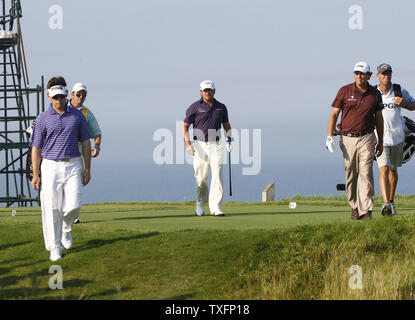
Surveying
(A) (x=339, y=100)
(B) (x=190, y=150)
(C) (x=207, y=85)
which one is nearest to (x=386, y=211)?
(A) (x=339, y=100)

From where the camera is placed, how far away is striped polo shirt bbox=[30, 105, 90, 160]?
12406 millimetres

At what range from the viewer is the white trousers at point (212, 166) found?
1598cm

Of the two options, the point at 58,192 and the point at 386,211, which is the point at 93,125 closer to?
the point at 58,192

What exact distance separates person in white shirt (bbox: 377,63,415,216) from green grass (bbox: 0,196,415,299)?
66cm

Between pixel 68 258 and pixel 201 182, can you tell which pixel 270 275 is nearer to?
pixel 68 258

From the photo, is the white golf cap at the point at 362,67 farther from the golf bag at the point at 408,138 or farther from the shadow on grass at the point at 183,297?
the shadow on grass at the point at 183,297

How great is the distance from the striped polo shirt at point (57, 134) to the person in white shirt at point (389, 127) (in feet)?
19.2

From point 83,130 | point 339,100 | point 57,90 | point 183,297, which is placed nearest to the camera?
point 183,297

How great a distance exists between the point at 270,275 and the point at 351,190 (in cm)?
366

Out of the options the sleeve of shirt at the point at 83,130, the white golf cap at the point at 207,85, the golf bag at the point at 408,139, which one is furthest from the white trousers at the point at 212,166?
the sleeve of shirt at the point at 83,130

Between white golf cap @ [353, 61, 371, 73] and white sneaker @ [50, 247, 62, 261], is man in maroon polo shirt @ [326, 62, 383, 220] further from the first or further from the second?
white sneaker @ [50, 247, 62, 261]

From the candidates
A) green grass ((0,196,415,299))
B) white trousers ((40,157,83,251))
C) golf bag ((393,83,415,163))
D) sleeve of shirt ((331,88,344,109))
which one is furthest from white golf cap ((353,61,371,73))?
white trousers ((40,157,83,251))

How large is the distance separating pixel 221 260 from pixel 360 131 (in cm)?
386

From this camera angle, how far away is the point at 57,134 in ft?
40.8
